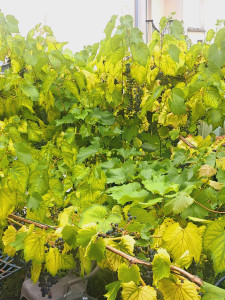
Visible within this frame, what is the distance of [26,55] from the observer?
119cm

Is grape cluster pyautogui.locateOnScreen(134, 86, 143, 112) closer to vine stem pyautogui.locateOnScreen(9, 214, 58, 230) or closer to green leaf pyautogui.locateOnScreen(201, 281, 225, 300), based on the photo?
vine stem pyautogui.locateOnScreen(9, 214, 58, 230)

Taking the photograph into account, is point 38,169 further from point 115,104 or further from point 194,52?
point 194,52

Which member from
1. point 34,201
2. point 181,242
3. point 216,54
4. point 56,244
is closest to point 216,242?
point 181,242

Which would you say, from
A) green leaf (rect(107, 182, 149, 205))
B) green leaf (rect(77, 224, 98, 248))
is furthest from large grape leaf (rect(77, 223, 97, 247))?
green leaf (rect(107, 182, 149, 205))

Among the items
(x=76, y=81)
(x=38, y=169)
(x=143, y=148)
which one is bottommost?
(x=143, y=148)

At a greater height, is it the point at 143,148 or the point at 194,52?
the point at 194,52

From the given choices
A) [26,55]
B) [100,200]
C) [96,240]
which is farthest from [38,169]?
[26,55]

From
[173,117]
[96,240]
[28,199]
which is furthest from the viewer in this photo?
[173,117]

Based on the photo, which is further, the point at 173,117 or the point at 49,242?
the point at 173,117

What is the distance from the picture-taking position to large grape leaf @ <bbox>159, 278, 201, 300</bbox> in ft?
1.57

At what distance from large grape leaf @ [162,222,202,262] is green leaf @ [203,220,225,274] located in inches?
0.6

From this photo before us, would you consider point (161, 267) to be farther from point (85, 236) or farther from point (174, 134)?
point (174, 134)

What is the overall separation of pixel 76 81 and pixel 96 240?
2.60 feet

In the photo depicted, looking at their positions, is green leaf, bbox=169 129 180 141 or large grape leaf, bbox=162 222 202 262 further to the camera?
green leaf, bbox=169 129 180 141
